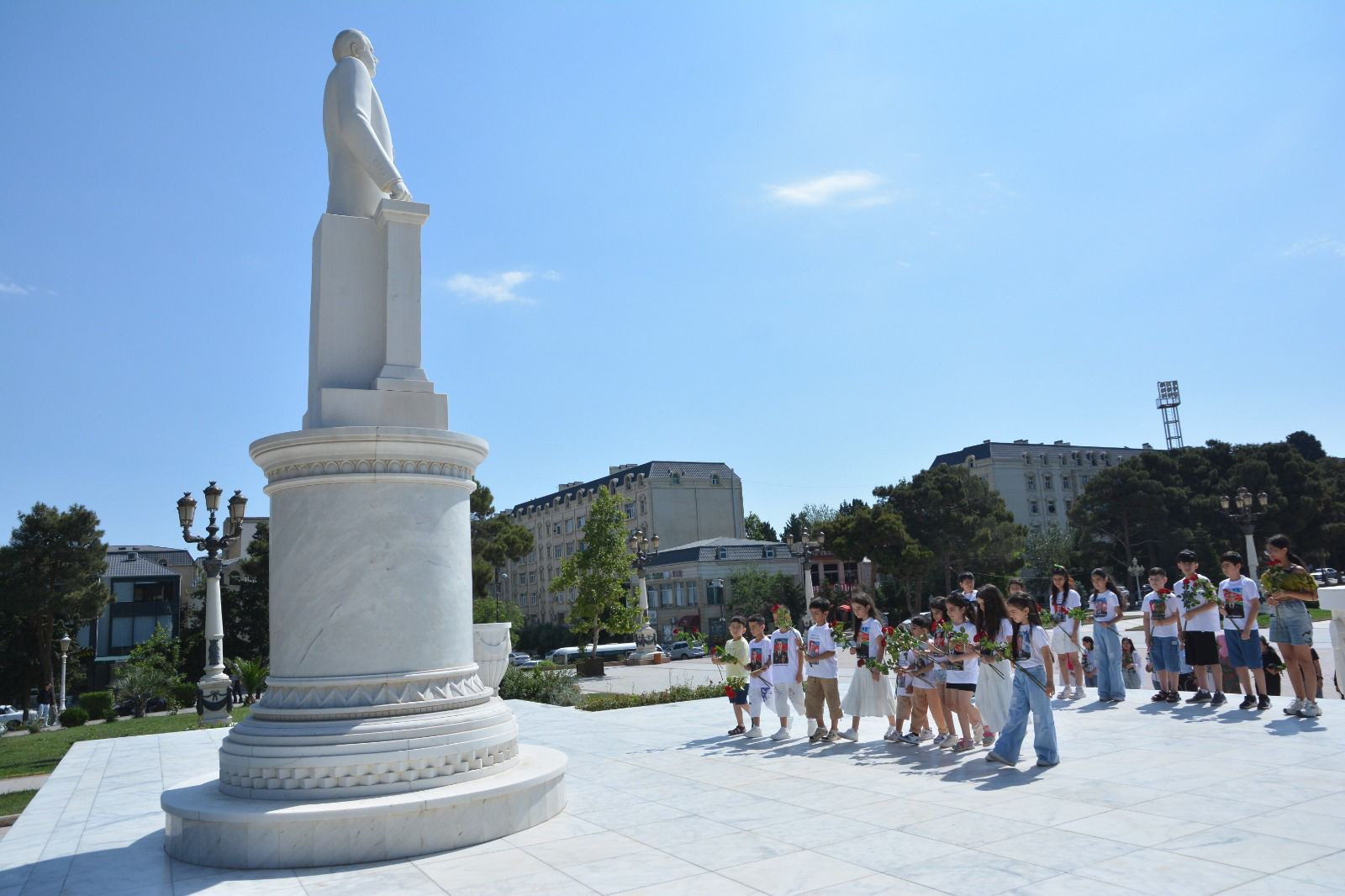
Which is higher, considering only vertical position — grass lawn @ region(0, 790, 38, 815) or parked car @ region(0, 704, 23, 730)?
grass lawn @ region(0, 790, 38, 815)

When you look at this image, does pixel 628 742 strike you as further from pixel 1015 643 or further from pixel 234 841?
pixel 234 841

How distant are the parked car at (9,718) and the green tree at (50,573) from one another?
95.5 inches

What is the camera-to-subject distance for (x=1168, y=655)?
38.7 ft

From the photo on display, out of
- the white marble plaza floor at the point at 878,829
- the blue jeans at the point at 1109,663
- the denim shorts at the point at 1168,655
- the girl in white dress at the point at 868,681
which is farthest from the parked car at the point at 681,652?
the white marble plaza floor at the point at 878,829

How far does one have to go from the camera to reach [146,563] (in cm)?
6200

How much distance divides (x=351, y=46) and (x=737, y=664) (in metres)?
8.56

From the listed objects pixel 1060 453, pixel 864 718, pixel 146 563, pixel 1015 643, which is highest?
pixel 1060 453

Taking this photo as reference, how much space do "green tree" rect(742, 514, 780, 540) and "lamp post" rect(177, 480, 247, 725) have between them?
84828mm

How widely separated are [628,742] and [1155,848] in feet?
23.6

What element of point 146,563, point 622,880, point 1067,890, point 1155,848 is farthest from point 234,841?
point 146,563

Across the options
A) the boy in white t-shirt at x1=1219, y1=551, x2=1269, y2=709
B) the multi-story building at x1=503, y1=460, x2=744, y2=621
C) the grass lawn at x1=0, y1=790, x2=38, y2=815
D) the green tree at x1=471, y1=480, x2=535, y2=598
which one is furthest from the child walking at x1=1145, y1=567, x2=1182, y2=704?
the multi-story building at x1=503, y1=460, x2=744, y2=621

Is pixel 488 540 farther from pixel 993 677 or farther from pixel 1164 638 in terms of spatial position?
pixel 993 677

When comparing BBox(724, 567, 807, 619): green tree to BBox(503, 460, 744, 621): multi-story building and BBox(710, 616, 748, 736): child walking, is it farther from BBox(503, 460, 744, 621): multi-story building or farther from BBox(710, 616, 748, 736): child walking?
BBox(710, 616, 748, 736): child walking

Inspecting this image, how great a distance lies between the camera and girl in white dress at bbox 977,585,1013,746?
8.94m
